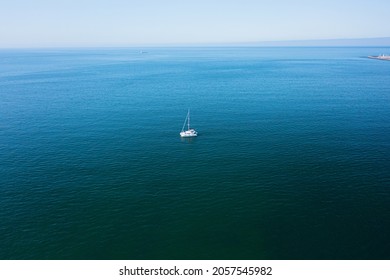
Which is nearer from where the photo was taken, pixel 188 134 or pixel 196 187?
pixel 196 187

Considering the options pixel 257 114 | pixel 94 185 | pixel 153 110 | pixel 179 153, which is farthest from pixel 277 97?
pixel 94 185

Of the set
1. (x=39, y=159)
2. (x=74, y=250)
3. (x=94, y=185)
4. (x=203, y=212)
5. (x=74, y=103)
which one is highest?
(x=74, y=103)

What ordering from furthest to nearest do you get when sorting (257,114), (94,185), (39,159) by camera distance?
(257,114) → (39,159) → (94,185)

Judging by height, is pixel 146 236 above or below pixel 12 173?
below

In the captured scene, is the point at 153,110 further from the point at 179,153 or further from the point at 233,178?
the point at 233,178

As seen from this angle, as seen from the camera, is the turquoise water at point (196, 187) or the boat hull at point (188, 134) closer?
the turquoise water at point (196, 187)

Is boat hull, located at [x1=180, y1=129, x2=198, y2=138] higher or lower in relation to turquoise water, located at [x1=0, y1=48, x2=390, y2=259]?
higher

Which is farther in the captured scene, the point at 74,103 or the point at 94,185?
the point at 74,103

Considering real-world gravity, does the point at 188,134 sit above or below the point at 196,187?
above

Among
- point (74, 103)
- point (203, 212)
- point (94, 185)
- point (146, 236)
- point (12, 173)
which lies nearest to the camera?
point (146, 236)

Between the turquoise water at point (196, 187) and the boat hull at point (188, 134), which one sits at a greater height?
the boat hull at point (188, 134)

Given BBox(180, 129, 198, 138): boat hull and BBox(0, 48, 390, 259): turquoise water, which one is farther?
BBox(180, 129, 198, 138): boat hull
